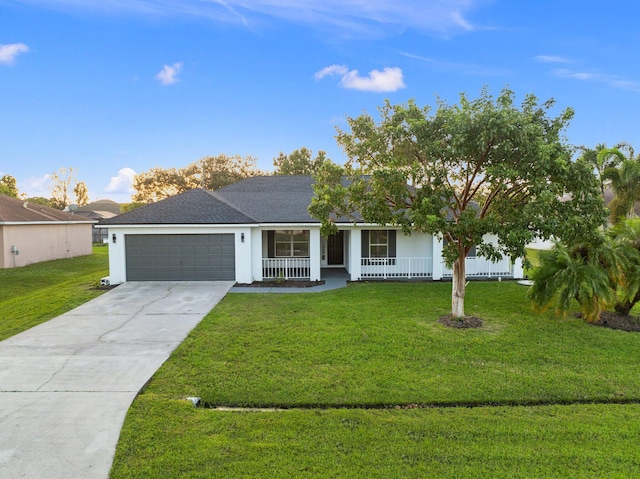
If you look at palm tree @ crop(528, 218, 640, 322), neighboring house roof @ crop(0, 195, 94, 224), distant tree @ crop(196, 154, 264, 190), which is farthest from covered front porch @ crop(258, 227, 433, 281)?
distant tree @ crop(196, 154, 264, 190)

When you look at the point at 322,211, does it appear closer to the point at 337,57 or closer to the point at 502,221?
the point at 502,221

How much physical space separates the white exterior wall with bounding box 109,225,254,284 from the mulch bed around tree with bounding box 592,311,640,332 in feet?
33.9

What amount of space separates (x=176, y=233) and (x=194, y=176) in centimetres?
3210

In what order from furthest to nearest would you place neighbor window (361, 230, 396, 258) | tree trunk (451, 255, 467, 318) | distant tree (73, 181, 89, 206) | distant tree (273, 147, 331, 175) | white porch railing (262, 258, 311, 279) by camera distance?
distant tree (73, 181, 89, 206), distant tree (273, 147, 331, 175), neighbor window (361, 230, 396, 258), white porch railing (262, 258, 311, 279), tree trunk (451, 255, 467, 318)

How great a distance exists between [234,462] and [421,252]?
1265 cm

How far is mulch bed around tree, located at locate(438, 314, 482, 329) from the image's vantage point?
8.27 meters

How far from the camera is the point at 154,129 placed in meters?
23.3

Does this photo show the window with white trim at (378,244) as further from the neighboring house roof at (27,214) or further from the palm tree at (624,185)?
the neighboring house roof at (27,214)

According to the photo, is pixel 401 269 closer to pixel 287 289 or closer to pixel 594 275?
pixel 287 289

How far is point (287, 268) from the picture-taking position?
14383 millimetres

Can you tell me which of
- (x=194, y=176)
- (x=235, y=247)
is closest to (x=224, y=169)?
(x=194, y=176)

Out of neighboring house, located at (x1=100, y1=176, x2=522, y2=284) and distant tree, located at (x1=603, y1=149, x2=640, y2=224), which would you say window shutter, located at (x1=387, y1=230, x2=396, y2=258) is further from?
distant tree, located at (x1=603, y1=149, x2=640, y2=224)

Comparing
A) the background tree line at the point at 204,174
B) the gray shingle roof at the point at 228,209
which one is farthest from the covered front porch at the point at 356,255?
the background tree line at the point at 204,174

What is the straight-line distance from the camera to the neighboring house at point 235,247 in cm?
1348
